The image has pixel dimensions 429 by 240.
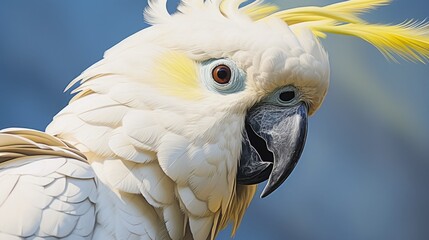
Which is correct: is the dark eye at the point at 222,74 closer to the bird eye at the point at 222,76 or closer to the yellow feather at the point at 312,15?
Result: the bird eye at the point at 222,76

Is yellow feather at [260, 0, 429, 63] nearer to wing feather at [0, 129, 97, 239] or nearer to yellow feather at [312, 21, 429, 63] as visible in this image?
yellow feather at [312, 21, 429, 63]

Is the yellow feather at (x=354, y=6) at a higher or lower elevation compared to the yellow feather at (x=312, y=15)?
higher

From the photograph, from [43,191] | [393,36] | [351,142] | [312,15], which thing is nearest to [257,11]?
[312,15]

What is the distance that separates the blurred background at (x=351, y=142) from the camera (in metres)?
2.82

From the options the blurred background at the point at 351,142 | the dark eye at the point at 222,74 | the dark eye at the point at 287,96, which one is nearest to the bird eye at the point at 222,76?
the dark eye at the point at 222,74

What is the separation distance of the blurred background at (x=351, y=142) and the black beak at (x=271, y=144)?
967 millimetres

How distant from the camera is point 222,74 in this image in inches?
75.2

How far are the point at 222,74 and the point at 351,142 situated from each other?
3.93ft

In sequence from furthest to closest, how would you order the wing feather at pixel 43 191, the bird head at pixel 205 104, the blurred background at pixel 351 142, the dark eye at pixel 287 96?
the blurred background at pixel 351 142 < the dark eye at pixel 287 96 < the bird head at pixel 205 104 < the wing feather at pixel 43 191

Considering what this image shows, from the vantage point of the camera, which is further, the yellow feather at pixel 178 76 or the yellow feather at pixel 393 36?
the yellow feather at pixel 393 36

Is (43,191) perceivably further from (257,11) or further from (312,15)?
(312,15)

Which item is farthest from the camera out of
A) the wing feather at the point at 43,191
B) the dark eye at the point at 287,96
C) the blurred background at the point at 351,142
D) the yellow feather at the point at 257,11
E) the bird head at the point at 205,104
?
the blurred background at the point at 351,142

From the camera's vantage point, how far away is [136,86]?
1.90 metres

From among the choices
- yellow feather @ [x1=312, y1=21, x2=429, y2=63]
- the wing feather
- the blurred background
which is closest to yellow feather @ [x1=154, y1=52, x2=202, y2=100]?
the wing feather
